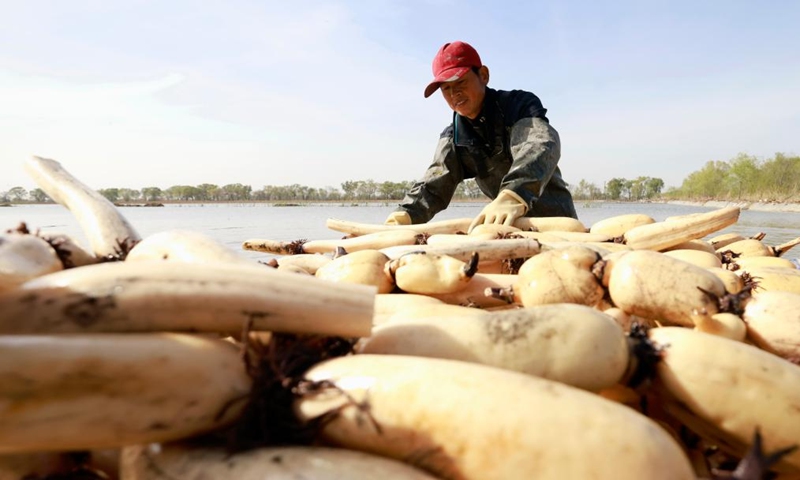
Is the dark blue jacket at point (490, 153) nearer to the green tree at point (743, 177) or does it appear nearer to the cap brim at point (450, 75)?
the cap brim at point (450, 75)

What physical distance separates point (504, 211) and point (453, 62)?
1.96 meters

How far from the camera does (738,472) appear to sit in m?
0.67

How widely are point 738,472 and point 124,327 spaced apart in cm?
101

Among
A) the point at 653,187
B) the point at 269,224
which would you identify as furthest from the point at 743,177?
the point at 269,224

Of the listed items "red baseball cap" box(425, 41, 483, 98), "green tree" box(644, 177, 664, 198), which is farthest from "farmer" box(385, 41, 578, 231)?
"green tree" box(644, 177, 664, 198)

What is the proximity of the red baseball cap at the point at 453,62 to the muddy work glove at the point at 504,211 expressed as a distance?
59.8 inches

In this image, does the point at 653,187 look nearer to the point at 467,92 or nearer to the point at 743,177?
the point at 743,177

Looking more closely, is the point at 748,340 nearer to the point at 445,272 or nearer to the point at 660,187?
the point at 445,272

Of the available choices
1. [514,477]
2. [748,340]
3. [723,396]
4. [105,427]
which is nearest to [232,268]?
[105,427]

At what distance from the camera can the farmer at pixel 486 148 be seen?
4.32 metres

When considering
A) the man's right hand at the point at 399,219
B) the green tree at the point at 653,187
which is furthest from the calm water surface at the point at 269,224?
the green tree at the point at 653,187

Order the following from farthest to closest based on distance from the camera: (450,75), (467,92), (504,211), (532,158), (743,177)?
(743,177), (467,92), (450,75), (532,158), (504,211)

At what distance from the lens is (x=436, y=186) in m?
5.51

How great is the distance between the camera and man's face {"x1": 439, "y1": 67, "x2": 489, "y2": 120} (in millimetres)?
4934
